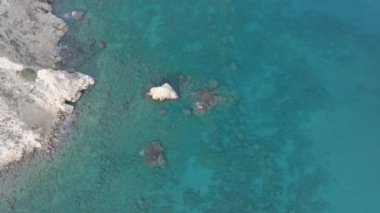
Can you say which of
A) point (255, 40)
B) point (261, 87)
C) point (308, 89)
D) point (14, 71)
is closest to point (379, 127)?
point (308, 89)

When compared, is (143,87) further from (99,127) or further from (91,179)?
(91,179)

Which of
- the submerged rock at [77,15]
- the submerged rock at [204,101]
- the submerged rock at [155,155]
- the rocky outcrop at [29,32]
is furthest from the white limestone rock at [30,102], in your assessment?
the submerged rock at [204,101]

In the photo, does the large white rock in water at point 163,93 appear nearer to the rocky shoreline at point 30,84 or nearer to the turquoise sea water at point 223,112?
the turquoise sea water at point 223,112

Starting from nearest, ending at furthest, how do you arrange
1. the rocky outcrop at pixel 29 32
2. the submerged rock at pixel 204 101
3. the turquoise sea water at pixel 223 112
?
1. the turquoise sea water at pixel 223 112
2. the submerged rock at pixel 204 101
3. the rocky outcrop at pixel 29 32

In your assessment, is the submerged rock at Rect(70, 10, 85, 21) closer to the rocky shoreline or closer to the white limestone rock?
the rocky shoreline

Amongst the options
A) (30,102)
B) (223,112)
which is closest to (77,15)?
(30,102)

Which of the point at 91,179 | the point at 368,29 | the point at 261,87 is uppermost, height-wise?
the point at 368,29
